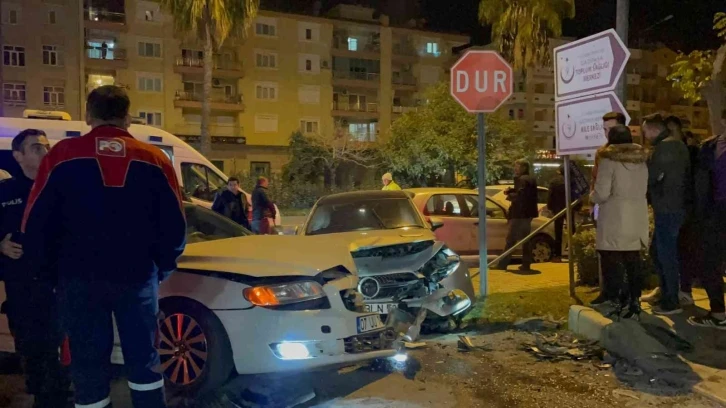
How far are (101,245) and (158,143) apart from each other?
32.7 feet

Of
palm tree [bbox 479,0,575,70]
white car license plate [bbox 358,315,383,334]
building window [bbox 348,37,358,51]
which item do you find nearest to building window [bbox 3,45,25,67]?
building window [bbox 348,37,358,51]

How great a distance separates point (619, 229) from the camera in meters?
6.20

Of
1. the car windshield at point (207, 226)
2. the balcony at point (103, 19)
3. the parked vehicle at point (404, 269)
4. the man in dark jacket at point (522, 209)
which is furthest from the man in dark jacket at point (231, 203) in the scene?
the balcony at point (103, 19)

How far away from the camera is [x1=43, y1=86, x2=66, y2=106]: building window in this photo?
42719mm

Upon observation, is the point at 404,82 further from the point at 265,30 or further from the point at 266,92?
the point at 265,30

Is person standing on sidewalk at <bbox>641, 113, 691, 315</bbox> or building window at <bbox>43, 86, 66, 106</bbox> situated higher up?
building window at <bbox>43, 86, 66, 106</bbox>

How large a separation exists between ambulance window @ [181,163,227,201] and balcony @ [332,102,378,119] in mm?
38388

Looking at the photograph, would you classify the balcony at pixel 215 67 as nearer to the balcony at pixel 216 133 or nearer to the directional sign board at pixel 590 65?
the balcony at pixel 216 133

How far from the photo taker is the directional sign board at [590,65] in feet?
22.9

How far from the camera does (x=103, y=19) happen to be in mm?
44625

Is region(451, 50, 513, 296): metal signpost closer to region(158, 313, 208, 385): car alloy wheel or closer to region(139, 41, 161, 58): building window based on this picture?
region(158, 313, 208, 385): car alloy wheel

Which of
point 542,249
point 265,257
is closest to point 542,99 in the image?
point 542,249

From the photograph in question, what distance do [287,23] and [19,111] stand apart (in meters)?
19.2

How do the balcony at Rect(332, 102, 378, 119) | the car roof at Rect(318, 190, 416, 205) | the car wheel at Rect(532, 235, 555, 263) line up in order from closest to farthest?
the car roof at Rect(318, 190, 416, 205), the car wheel at Rect(532, 235, 555, 263), the balcony at Rect(332, 102, 378, 119)
